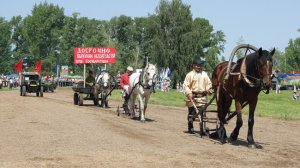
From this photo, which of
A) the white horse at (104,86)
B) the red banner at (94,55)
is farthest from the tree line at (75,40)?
the white horse at (104,86)

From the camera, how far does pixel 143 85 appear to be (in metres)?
19.1

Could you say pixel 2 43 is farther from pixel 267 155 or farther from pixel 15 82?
pixel 267 155

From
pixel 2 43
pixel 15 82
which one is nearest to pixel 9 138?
pixel 15 82

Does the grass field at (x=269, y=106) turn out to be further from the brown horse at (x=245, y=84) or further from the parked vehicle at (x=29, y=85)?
the brown horse at (x=245, y=84)

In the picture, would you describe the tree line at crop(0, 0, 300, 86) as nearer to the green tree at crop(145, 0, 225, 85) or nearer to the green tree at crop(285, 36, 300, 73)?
the green tree at crop(285, 36, 300, 73)

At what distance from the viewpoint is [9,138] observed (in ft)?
40.2

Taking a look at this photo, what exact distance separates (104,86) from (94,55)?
11.7 metres

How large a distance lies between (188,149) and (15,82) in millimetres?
69625

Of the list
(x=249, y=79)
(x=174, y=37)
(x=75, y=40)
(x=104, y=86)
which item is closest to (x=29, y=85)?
(x=104, y=86)

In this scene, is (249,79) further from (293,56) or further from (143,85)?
(293,56)

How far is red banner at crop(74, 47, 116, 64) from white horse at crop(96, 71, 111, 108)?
10.7 meters

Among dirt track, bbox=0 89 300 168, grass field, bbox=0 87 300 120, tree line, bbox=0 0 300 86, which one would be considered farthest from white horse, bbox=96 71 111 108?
tree line, bbox=0 0 300 86

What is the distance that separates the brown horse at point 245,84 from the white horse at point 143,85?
17.1 ft

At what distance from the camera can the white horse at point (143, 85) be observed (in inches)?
736
